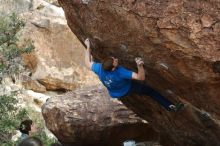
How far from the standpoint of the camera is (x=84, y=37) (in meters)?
9.64

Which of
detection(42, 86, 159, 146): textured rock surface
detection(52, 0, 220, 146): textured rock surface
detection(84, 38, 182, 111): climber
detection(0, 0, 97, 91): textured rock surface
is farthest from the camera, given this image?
detection(0, 0, 97, 91): textured rock surface

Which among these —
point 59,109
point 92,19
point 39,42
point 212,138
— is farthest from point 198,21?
point 39,42

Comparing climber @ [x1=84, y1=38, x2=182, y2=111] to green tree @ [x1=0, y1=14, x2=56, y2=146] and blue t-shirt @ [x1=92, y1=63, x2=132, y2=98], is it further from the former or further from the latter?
green tree @ [x1=0, y1=14, x2=56, y2=146]

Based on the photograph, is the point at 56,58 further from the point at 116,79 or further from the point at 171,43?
the point at 171,43

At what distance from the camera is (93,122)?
12594 millimetres

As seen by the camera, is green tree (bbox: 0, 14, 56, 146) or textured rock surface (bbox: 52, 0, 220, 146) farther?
green tree (bbox: 0, 14, 56, 146)

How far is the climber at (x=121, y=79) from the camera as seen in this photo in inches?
307

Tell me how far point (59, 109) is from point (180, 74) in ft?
18.9

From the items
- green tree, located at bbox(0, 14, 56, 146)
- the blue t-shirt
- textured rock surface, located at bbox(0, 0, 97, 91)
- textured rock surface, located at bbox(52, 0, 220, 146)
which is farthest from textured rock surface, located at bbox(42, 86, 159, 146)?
textured rock surface, located at bbox(0, 0, 97, 91)

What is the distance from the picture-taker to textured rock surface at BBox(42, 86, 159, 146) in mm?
12547

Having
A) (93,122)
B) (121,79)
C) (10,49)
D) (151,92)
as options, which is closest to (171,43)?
(121,79)

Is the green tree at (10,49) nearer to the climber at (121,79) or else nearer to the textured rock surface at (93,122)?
the textured rock surface at (93,122)

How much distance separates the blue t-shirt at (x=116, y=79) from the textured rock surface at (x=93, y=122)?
4173mm

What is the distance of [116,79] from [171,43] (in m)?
1.25
